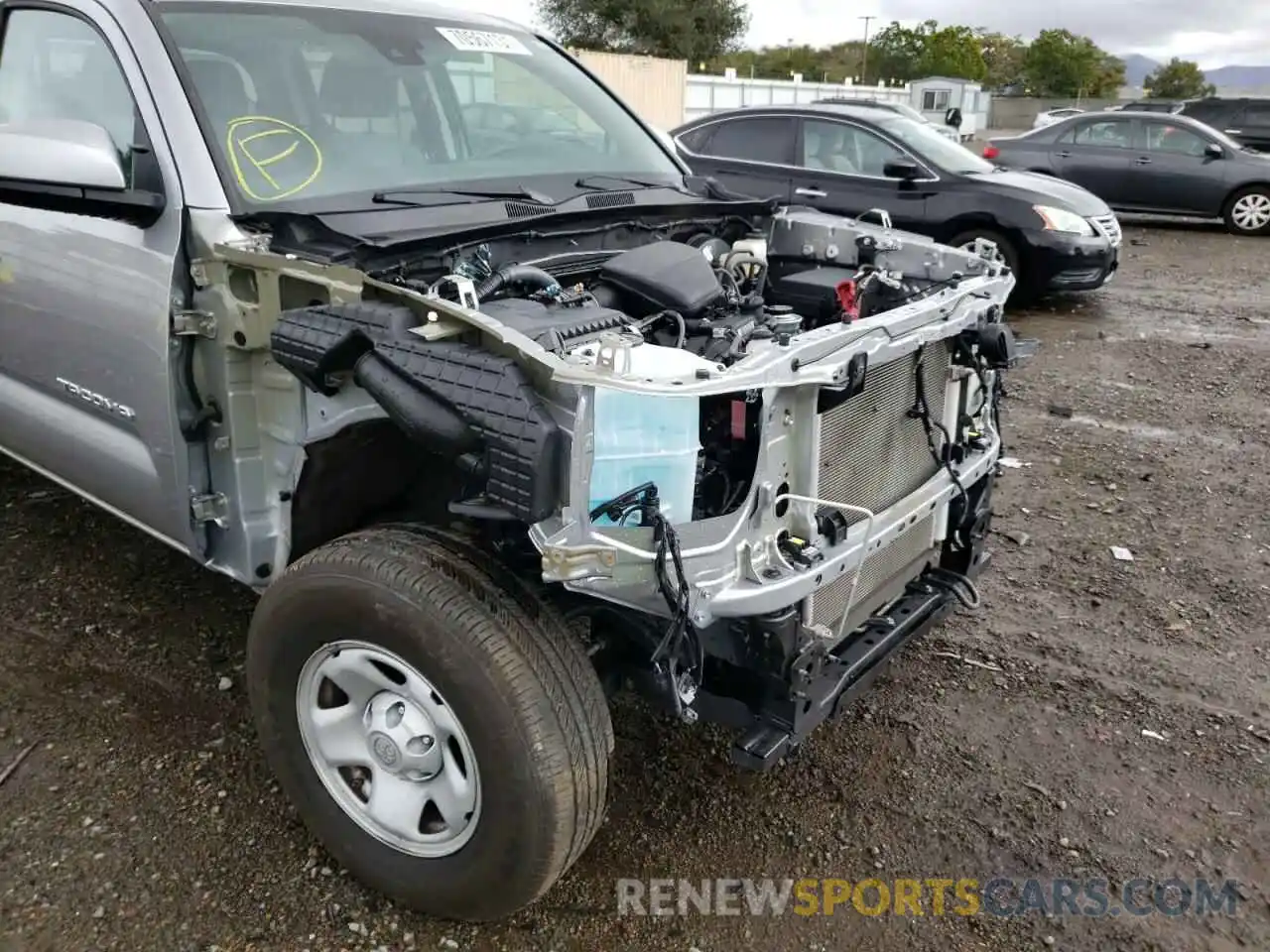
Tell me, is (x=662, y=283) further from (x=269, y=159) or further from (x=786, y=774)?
(x=786, y=774)

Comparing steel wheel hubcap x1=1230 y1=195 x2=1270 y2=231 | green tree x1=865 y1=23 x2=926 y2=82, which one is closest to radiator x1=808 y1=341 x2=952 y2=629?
steel wheel hubcap x1=1230 y1=195 x2=1270 y2=231

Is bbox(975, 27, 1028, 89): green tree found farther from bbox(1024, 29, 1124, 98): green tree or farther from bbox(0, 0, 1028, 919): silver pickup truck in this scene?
bbox(0, 0, 1028, 919): silver pickup truck

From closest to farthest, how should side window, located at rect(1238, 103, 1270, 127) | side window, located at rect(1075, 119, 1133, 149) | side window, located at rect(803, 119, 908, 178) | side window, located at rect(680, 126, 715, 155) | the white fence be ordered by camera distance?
side window, located at rect(803, 119, 908, 178)
side window, located at rect(680, 126, 715, 155)
side window, located at rect(1075, 119, 1133, 149)
side window, located at rect(1238, 103, 1270, 127)
the white fence

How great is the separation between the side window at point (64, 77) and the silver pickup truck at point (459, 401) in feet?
0.05

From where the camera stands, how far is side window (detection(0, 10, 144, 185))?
301cm

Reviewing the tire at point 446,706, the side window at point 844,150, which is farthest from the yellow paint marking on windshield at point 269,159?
the side window at point 844,150

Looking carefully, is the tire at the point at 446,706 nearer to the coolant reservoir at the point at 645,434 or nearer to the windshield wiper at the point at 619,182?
the coolant reservoir at the point at 645,434

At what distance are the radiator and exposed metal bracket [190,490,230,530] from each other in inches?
65.5

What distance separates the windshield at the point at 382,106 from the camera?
118 inches

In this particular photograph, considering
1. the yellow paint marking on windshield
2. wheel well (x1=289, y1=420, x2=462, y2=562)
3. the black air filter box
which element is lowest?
wheel well (x1=289, y1=420, x2=462, y2=562)

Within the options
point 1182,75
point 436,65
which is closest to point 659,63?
point 436,65

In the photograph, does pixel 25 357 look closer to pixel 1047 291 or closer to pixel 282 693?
pixel 282 693

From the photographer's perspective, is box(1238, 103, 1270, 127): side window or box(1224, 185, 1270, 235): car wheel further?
box(1238, 103, 1270, 127): side window

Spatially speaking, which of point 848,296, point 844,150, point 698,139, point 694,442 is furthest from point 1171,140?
point 694,442
